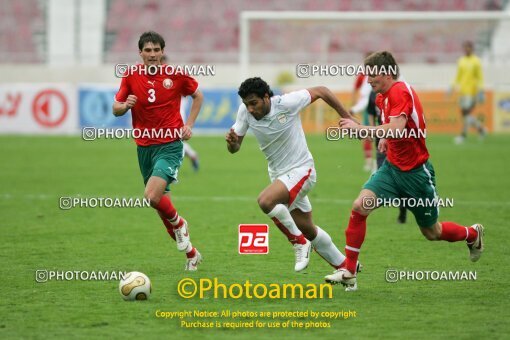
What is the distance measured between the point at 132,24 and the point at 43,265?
28982mm

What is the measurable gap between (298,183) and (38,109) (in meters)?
22.6

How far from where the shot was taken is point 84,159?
75.3 ft

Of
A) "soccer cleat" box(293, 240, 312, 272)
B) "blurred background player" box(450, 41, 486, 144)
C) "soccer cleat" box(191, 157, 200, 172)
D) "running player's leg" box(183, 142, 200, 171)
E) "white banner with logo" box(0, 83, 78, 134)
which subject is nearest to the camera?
"soccer cleat" box(293, 240, 312, 272)

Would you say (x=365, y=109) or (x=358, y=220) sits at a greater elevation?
(x=365, y=109)

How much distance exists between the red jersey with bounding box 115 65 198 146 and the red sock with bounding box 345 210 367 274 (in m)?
2.19

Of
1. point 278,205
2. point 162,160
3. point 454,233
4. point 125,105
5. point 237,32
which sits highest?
point 237,32

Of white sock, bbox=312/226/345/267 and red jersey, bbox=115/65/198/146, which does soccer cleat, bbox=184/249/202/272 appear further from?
A: white sock, bbox=312/226/345/267

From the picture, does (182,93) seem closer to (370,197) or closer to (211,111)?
(370,197)

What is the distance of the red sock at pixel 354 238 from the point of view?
823 centimetres

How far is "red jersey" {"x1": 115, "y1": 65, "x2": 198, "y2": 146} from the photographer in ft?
30.8
